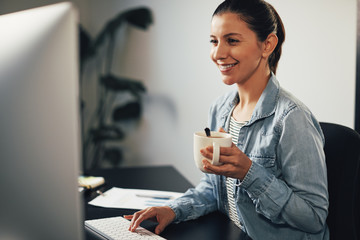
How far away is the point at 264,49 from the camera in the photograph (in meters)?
1.05

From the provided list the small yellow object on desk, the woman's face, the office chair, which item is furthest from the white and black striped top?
the small yellow object on desk

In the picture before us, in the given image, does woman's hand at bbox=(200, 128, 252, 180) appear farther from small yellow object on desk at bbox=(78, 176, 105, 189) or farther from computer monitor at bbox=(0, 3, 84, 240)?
small yellow object on desk at bbox=(78, 176, 105, 189)

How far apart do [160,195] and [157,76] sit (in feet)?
5.30

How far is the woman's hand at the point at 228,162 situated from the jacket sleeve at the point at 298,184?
0.12 feet

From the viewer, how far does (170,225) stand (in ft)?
3.22

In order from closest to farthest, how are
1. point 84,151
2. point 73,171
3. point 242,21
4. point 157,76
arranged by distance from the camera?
point 73,171, point 242,21, point 157,76, point 84,151

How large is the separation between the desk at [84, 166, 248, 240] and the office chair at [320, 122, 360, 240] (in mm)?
247

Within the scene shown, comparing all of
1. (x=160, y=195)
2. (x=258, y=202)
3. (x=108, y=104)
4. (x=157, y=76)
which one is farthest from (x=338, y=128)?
(x=108, y=104)

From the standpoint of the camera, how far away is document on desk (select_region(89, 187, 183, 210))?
1115 millimetres

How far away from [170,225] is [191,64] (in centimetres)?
153

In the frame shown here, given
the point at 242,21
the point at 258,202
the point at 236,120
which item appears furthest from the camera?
the point at 236,120

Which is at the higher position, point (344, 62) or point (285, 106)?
point (344, 62)

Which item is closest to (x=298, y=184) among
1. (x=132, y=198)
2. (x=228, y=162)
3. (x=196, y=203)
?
(x=228, y=162)

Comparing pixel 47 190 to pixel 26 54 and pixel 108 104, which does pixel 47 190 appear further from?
pixel 108 104
